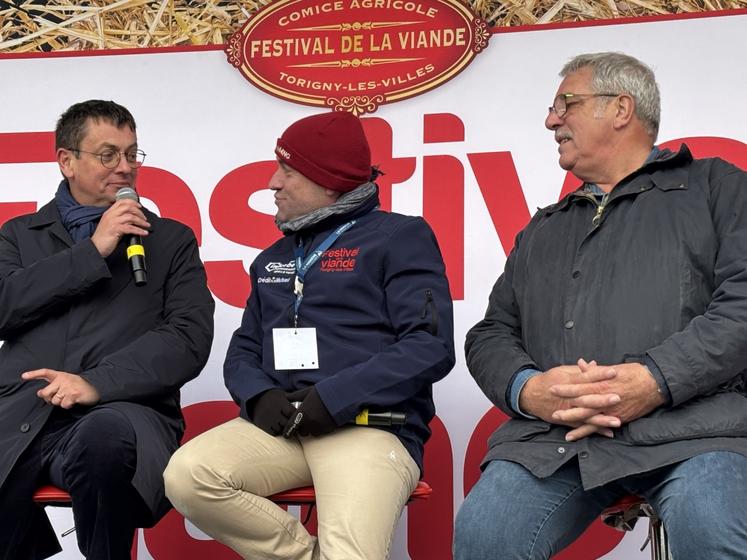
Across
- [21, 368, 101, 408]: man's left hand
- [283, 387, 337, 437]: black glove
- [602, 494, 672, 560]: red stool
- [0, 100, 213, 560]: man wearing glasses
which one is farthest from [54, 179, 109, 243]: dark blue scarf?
[602, 494, 672, 560]: red stool

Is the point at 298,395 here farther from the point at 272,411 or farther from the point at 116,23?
the point at 116,23

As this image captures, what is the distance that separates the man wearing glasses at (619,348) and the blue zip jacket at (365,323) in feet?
0.50

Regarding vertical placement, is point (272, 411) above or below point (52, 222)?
below

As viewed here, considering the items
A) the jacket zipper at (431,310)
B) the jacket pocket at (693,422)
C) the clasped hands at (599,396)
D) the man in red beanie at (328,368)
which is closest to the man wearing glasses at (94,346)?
the man in red beanie at (328,368)

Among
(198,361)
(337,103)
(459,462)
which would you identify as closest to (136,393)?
(198,361)

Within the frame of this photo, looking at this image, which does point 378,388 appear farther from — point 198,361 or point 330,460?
point 198,361

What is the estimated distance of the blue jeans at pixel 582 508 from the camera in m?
2.76

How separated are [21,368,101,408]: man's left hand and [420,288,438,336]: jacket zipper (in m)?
0.87

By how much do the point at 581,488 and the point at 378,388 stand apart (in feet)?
1.84

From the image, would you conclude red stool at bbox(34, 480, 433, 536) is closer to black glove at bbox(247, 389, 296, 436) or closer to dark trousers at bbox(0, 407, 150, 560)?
dark trousers at bbox(0, 407, 150, 560)

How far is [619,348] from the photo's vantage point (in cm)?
307

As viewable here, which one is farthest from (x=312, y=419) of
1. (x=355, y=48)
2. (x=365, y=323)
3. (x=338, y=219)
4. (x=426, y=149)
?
(x=355, y=48)

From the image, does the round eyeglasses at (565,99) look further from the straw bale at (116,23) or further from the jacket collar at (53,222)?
the straw bale at (116,23)

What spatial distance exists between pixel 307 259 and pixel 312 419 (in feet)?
1.68
